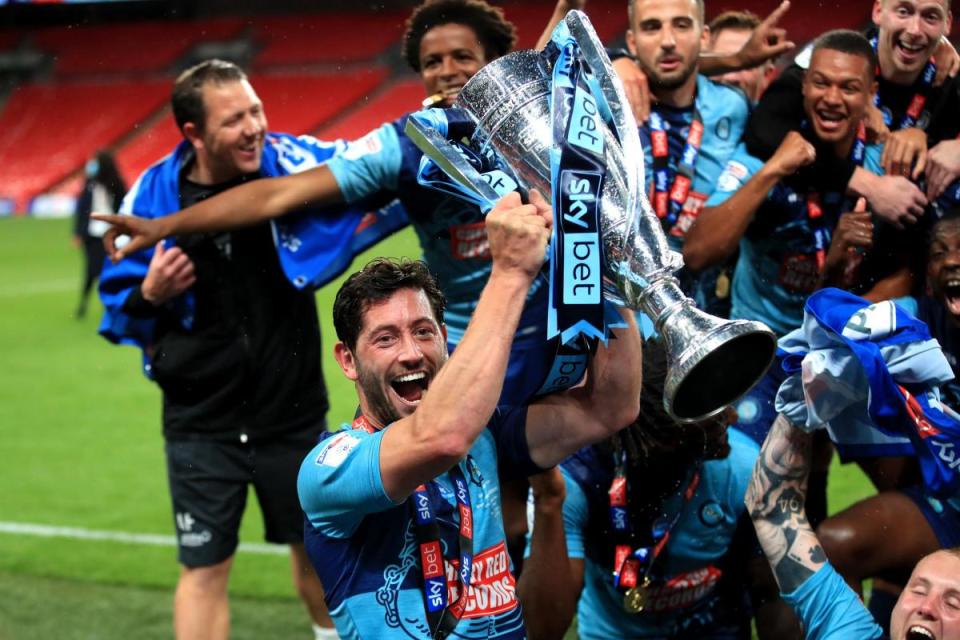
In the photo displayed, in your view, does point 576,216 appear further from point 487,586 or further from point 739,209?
point 739,209

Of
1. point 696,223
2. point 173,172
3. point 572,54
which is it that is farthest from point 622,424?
Result: point 173,172

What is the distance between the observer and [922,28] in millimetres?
3779

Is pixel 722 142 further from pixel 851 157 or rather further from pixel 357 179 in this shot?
pixel 357 179

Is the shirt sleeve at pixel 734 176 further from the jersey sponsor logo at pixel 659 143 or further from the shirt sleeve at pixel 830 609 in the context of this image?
Answer: the shirt sleeve at pixel 830 609

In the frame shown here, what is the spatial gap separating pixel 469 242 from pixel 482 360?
1.69 m

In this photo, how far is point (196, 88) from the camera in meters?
4.30

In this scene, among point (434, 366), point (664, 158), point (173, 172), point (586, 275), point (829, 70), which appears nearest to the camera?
point (586, 275)

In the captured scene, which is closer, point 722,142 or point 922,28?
point 922,28

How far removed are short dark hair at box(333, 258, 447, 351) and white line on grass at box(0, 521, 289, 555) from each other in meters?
3.26

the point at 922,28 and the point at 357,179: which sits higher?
the point at 922,28

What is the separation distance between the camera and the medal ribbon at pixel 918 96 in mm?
3973

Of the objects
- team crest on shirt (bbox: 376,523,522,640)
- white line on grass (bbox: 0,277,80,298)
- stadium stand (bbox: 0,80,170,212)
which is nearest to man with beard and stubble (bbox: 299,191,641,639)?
team crest on shirt (bbox: 376,523,522,640)

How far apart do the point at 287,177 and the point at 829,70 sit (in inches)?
65.4

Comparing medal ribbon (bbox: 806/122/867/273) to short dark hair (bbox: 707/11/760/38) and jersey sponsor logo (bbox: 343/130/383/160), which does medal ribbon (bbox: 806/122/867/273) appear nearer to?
jersey sponsor logo (bbox: 343/130/383/160)
